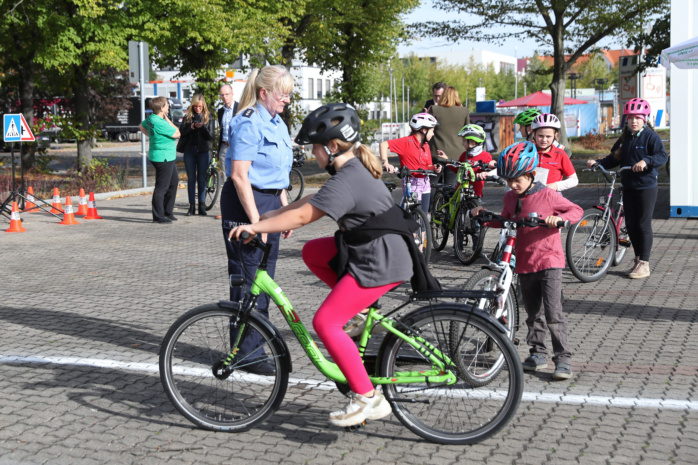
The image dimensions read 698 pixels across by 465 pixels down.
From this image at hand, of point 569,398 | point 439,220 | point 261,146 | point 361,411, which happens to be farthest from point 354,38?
point 361,411

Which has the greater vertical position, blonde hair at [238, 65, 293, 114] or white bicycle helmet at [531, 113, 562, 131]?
blonde hair at [238, 65, 293, 114]

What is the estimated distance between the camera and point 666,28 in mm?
23391

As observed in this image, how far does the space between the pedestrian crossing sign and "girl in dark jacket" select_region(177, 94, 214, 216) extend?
289 cm

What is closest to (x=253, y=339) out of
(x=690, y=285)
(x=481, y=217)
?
(x=481, y=217)

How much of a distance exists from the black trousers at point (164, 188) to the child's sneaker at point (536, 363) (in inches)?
362

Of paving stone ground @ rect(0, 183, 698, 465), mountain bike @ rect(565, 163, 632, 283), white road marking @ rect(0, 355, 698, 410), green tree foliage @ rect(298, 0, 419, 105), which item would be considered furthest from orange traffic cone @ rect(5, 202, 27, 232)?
green tree foliage @ rect(298, 0, 419, 105)

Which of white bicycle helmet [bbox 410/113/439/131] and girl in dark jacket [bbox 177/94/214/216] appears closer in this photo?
white bicycle helmet [bbox 410/113/439/131]

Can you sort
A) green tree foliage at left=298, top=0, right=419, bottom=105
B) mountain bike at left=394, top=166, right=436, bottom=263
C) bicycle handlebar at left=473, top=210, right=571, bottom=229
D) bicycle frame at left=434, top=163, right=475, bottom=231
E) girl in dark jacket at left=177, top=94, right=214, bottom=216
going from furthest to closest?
green tree foliage at left=298, top=0, right=419, bottom=105
girl in dark jacket at left=177, top=94, right=214, bottom=216
bicycle frame at left=434, top=163, right=475, bottom=231
mountain bike at left=394, top=166, right=436, bottom=263
bicycle handlebar at left=473, top=210, right=571, bottom=229

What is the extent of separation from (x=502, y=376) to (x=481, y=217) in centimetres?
141

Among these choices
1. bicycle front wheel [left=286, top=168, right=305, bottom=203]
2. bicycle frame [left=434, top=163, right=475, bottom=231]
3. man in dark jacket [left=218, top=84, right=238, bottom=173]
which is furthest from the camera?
bicycle front wheel [left=286, top=168, right=305, bottom=203]

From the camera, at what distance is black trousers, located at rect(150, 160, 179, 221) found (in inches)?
539

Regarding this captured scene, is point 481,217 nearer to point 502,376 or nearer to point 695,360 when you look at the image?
point 502,376

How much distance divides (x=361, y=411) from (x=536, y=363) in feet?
5.90

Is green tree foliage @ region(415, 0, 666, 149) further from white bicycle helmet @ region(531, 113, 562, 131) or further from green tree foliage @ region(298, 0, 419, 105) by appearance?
white bicycle helmet @ region(531, 113, 562, 131)
